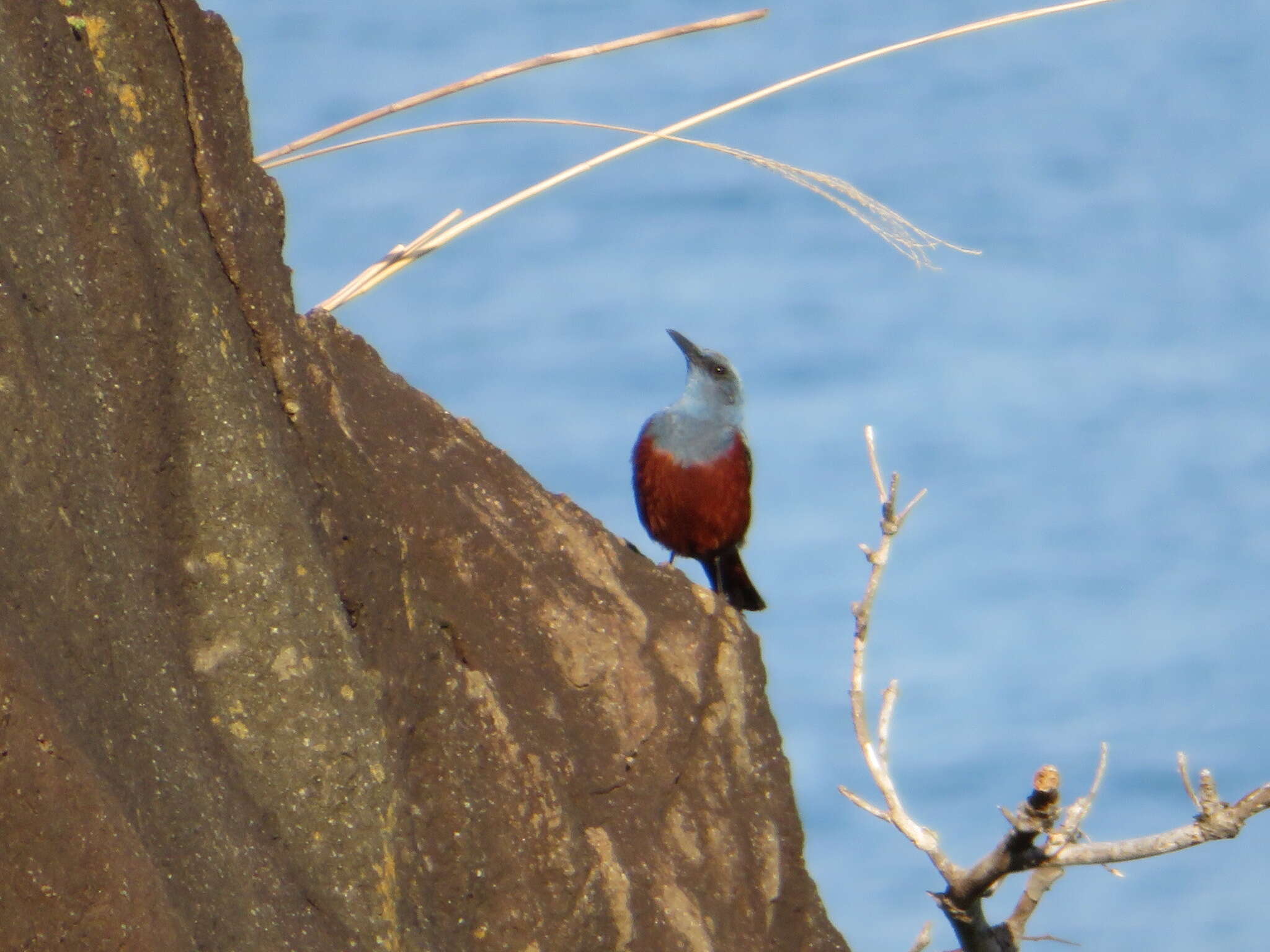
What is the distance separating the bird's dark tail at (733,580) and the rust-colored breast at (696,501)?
8 cm

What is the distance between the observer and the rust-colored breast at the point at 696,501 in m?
7.92

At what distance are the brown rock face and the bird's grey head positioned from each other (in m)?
3.15

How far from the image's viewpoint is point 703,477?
26.1ft

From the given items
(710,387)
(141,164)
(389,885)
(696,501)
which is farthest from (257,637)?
(710,387)

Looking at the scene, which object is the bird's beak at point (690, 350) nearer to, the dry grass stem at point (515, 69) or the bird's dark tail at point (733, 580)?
the bird's dark tail at point (733, 580)

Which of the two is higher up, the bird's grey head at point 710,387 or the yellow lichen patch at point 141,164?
the bird's grey head at point 710,387

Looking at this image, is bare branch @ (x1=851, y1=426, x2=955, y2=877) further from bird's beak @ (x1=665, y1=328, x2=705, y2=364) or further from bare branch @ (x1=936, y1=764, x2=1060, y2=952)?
bird's beak @ (x1=665, y1=328, x2=705, y2=364)

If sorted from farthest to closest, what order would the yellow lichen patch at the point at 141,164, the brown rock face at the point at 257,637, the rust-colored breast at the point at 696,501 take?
1. the rust-colored breast at the point at 696,501
2. the yellow lichen patch at the point at 141,164
3. the brown rock face at the point at 257,637

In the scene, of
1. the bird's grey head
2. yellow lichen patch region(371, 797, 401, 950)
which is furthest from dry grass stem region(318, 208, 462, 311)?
the bird's grey head

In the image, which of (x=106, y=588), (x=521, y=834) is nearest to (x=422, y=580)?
(x=521, y=834)

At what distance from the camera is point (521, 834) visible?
428 centimetres

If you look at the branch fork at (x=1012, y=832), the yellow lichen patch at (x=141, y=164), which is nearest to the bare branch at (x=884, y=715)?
the branch fork at (x=1012, y=832)

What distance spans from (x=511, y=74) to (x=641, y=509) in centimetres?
345

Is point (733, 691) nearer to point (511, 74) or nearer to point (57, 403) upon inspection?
point (511, 74)
